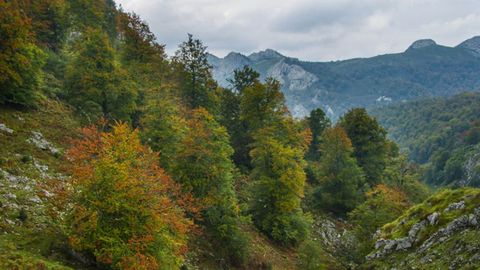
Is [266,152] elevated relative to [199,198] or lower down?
elevated

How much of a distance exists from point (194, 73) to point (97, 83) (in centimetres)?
1395

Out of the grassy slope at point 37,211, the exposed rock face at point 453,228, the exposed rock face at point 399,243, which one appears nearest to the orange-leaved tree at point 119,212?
the grassy slope at point 37,211

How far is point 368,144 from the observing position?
6128 cm

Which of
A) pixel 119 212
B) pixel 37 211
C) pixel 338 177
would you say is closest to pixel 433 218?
pixel 338 177

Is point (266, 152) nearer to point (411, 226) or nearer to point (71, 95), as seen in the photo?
point (411, 226)

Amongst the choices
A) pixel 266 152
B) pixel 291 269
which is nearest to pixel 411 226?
pixel 291 269

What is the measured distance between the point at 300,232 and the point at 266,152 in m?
8.97

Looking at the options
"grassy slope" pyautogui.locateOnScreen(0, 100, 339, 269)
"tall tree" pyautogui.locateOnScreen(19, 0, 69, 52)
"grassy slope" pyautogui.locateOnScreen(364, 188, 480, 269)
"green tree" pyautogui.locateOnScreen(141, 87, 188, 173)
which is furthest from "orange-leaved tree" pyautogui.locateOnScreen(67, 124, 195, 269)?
"tall tree" pyautogui.locateOnScreen(19, 0, 69, 52)

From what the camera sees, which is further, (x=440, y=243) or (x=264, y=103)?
(x=264, y=103)

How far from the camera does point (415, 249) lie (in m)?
28.2

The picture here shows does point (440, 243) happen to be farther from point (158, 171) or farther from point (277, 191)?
point (158, 171)

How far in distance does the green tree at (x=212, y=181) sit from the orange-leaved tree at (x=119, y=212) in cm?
979

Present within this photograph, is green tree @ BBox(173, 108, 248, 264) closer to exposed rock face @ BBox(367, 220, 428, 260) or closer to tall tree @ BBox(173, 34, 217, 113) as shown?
exposed rock face @ BBox(367, 220, 428, 260)

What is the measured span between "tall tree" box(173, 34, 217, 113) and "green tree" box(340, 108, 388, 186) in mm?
25926
